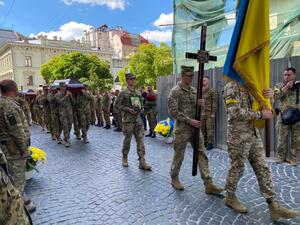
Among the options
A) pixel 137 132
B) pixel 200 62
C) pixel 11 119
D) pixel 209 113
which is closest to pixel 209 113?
pixel 209 113

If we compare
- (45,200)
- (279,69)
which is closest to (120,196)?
(45,200)

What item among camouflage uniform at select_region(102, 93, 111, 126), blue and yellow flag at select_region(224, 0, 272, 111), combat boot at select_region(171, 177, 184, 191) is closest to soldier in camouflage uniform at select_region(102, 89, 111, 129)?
camouflage uniform at select_region(102, 93, 111, 126)

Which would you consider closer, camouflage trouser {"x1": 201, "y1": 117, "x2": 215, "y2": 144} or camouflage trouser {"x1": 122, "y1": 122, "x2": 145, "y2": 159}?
camouflage trouser {"x1": 122, "y1": 122, "x2": 145, "y2": 159}

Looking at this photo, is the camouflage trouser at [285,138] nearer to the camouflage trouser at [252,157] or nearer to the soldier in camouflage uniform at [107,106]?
the camouflage trouser at [252,157]

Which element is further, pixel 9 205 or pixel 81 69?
pixel 81 69

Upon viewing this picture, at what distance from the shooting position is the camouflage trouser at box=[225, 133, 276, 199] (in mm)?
3697

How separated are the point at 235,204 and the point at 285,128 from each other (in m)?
2.80

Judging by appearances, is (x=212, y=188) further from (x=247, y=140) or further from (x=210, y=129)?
(x=210, y=129)

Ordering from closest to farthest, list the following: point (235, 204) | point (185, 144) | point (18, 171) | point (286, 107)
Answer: point (235, 204), point (18, 171), point (185, 144), point (286, 107)

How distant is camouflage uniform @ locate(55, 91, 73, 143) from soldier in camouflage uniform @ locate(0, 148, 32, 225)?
331 inches

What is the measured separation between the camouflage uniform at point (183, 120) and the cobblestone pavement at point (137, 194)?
0.53 m

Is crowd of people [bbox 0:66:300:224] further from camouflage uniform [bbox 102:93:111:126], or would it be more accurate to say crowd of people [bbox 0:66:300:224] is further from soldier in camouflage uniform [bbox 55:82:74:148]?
camouflage uniform [bbox 102:93:111:126]

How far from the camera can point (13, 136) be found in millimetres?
3992

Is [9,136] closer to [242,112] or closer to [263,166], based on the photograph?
[242,112]
